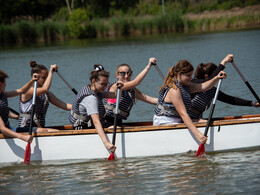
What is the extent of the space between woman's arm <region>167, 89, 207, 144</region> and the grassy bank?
28763 millimetres

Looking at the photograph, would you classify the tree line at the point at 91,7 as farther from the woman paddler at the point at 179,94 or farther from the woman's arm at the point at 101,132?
the woman's arm at the point at 101,132

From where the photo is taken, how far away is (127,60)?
21.6 meters

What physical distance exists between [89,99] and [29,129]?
105 cm

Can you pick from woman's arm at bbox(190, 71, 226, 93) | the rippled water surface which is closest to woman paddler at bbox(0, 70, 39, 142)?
the rippled water surface

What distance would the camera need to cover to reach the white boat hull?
6.71m

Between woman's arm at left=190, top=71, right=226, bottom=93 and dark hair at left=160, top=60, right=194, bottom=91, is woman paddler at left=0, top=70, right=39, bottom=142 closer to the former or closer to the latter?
dark hair at left=160, top=60, right=194, bottom=91

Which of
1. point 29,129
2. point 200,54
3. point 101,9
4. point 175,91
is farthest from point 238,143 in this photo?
point 101,9

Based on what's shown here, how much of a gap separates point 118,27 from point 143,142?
31.0m

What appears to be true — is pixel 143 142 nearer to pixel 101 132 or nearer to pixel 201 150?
pixel 101 132

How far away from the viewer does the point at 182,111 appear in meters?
6.38

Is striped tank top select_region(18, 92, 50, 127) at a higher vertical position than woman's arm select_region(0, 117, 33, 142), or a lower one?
higher

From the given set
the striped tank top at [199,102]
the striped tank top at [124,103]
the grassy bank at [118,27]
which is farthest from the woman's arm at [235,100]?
the grassy bank at [118,27]

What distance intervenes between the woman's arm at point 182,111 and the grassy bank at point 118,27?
28.8m

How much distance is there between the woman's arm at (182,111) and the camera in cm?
633
